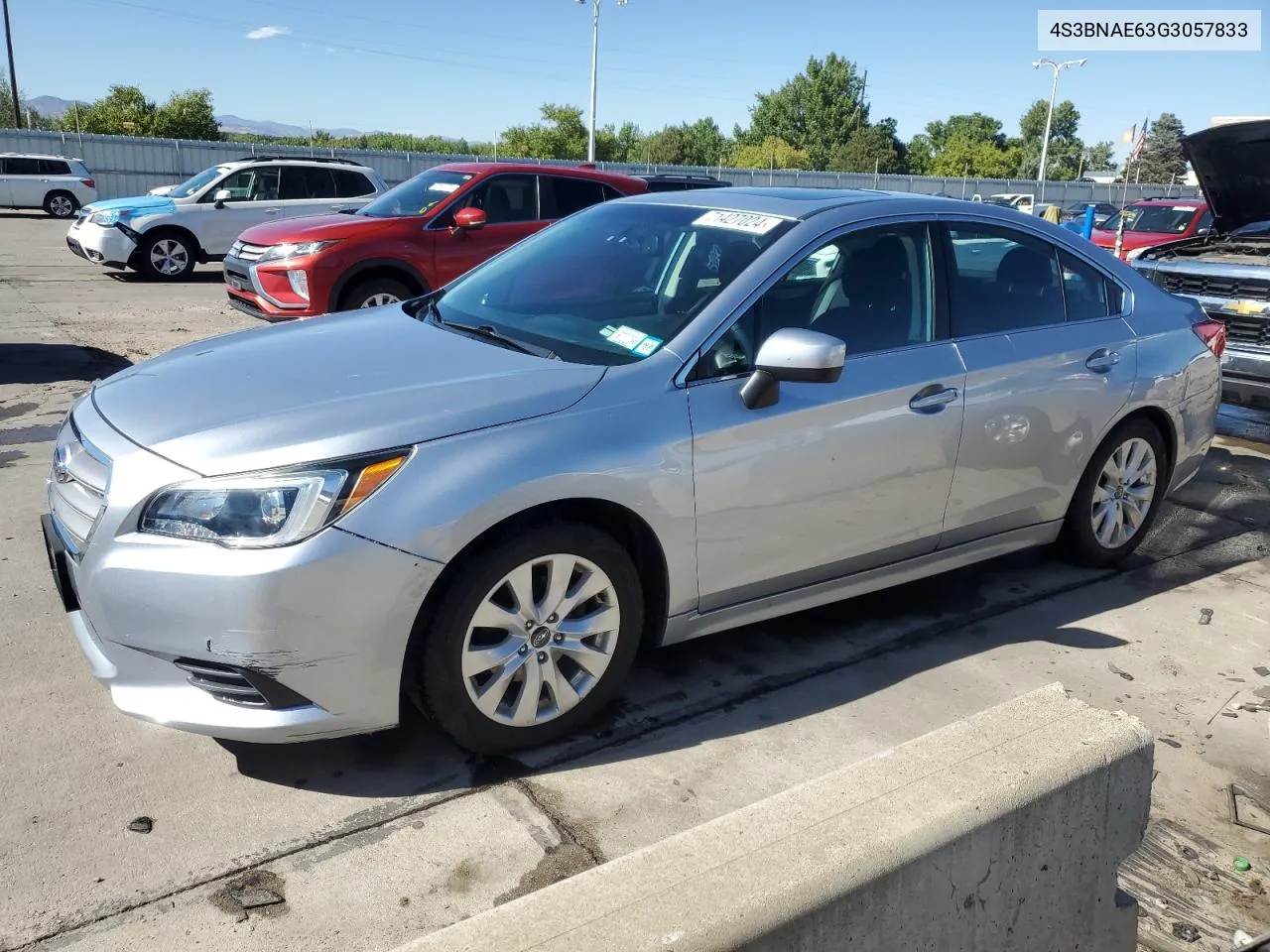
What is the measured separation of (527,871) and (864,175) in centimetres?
4211

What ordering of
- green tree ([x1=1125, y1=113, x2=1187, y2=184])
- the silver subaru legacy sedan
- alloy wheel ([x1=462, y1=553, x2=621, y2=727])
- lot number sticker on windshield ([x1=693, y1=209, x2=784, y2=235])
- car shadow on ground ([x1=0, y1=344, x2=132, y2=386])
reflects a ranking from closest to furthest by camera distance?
the silver subaru legacy sedan
alloy wheel ([x1=462, y1=553, x2=621, y2=727])
lot number sticker on windshield ([x1=693, y1=209, x2=784, y2=235])
car shadow on ground ([x1=0, y1=344, x2=132, y2=386])
green tree ([x1=1125, y1=113, x2=1187, y2=184])

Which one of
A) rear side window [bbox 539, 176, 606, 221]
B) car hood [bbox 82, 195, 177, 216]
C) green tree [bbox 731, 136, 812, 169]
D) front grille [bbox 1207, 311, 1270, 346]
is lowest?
front grille [bbox 1207, 311, 1270, 346]

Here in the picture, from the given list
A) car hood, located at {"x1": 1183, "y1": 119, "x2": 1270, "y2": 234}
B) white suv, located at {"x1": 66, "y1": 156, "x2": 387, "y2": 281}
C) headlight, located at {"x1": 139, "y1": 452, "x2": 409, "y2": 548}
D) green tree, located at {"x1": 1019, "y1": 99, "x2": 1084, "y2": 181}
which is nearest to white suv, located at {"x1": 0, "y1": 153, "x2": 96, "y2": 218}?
white suv, located at {"x1": 66, "y1": 156, "x2": 387, "y2": 281}

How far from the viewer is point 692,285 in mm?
3629

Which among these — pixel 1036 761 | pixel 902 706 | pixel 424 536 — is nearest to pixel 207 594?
pixel 424 536

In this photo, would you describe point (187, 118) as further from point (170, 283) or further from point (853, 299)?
point (853, 299)

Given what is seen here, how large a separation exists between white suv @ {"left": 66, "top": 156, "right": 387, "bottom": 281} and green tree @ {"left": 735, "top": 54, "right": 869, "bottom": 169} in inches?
3178

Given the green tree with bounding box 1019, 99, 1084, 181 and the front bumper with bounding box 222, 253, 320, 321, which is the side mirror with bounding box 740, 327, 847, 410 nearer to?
the front bumper with bounding box 222, 253, 320, 321

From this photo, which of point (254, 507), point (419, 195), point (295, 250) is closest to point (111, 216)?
point (419, 195)

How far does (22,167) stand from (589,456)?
27793mm

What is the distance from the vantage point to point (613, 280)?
3.95 meters

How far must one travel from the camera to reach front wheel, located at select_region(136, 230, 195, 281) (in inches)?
574

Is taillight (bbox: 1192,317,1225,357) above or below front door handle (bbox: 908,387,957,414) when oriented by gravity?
above

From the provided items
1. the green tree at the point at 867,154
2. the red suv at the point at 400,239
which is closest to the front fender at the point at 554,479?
the red suv at the point at 400,239
